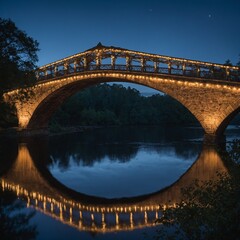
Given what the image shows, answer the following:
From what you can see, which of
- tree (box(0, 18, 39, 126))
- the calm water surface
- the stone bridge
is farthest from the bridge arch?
tree (box(0, 18, 39, 126))

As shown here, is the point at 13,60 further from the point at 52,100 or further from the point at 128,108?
the point at 128,108

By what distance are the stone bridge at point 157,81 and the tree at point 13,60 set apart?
4.74 m

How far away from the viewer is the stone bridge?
2811 centimetres

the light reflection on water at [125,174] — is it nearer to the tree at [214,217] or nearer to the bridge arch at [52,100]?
the tree at [214,217]

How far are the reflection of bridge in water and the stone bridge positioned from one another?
23.3ft

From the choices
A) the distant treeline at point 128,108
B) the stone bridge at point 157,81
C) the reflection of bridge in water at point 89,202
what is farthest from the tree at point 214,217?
the distant treeline at point 128,108

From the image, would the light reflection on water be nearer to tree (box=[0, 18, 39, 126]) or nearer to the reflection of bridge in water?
the reflection of bridge in water

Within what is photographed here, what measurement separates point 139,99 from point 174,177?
8182cm

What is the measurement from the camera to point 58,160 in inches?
984

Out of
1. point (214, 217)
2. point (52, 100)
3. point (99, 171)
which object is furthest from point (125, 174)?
point (52, 100)

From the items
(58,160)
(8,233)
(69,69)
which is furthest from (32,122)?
(8,233)

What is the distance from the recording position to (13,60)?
16938 millimetres

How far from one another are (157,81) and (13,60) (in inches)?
725

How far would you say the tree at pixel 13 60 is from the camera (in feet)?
50.9
